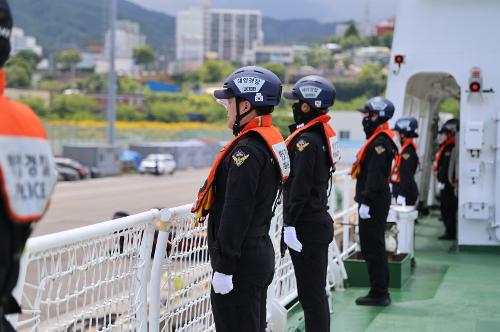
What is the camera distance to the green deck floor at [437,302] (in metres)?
6.82

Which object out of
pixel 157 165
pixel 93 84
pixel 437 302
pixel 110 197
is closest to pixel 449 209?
pixel 437 302

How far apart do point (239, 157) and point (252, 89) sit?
40 centimetres

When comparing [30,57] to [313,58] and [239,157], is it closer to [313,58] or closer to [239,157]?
[313,58]

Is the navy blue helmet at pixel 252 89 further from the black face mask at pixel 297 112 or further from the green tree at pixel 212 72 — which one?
the green tree at pixel 212 72

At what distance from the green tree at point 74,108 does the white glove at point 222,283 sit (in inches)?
3605

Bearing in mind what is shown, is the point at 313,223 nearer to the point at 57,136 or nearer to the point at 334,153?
the point at 334,153

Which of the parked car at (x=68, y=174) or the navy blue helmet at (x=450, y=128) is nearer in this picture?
the navy blue helmet at (x=450, y=128)

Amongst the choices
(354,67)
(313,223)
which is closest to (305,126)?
(313,223)

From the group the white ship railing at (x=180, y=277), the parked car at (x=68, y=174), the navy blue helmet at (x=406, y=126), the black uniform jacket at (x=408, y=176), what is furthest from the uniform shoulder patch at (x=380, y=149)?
the parked car at (x=68, y=174)

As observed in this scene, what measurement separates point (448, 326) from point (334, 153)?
2.01m

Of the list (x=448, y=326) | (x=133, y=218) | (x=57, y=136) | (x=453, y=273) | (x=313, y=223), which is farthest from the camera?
(x=57, y=136)

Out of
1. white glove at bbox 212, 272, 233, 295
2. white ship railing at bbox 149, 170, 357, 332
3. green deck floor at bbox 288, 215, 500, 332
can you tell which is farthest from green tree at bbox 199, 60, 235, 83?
white glove at bbox 212, 272, 233, 295

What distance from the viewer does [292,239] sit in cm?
530

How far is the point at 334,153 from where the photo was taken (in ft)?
18.6
